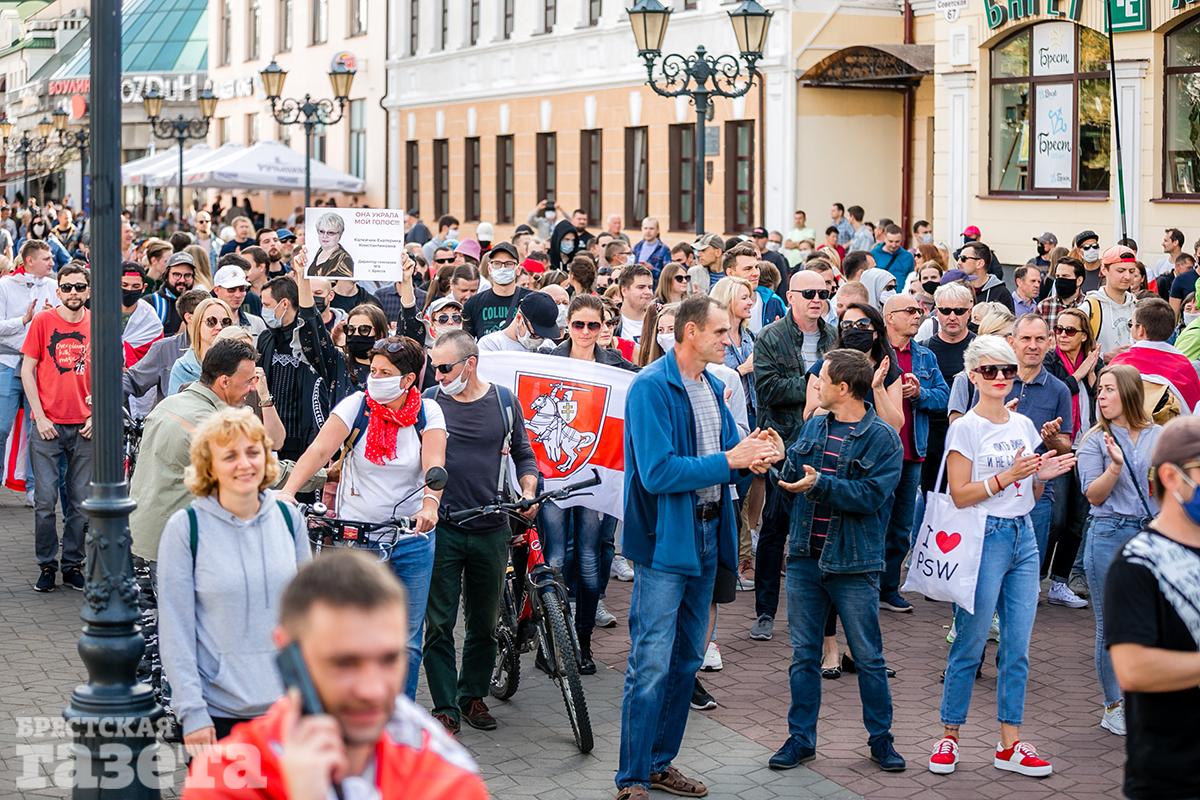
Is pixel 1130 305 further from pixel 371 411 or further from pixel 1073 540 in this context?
pixel 371 411

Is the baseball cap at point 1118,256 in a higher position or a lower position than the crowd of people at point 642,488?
higher

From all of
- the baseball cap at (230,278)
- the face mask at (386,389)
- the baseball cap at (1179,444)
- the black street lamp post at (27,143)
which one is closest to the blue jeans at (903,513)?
the face mask at (386,389)

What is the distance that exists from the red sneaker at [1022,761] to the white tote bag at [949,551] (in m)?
0.62

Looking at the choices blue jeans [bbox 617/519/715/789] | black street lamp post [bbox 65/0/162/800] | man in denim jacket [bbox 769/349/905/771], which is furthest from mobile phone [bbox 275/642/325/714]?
man in denim jacket [bbox 769/349/905/771]

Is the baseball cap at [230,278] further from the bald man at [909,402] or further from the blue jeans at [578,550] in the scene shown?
the bald man at [909,402]

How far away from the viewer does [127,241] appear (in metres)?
21.2

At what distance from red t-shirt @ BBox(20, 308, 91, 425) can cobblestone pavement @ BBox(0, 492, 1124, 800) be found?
125 centimetres

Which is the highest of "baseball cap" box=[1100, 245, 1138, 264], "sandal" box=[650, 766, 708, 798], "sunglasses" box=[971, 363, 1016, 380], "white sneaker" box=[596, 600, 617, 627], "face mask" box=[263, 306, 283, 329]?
"baseball cap" box=[1100, 245, 1138, 264]

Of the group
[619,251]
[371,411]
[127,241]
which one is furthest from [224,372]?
[127,241]

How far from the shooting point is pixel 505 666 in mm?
8562

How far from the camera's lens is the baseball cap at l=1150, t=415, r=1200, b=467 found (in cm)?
446

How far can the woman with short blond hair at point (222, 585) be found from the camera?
5.30m

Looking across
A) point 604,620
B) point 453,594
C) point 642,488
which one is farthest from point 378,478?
point 604,620

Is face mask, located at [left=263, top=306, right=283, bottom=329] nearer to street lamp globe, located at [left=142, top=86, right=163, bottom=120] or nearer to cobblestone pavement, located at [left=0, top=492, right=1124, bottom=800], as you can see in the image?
cobblestone pavement, located at [left=0, top=492, right=1124, bottom=800]
